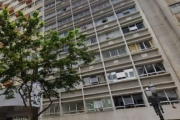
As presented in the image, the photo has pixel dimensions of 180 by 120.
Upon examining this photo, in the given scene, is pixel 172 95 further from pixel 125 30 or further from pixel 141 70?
pixel 125 30

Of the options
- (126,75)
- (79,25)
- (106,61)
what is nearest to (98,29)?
(79,25)

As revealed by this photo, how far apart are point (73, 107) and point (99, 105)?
321 centimetres

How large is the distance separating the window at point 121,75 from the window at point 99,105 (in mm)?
2385

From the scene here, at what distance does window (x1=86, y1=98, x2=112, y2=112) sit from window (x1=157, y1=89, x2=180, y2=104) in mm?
5075

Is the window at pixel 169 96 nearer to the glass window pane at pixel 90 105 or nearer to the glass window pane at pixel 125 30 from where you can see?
the glass window pane at pixel 90 105

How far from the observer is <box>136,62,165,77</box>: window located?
1448 centimetres

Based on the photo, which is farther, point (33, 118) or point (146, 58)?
point (146, 58)

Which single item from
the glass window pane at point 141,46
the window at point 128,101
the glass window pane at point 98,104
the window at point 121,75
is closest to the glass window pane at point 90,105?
the glass window pane at point 98,104

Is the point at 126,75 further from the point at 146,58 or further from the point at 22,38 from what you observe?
the point at 22,38

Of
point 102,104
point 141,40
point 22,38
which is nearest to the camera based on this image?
point 22,38

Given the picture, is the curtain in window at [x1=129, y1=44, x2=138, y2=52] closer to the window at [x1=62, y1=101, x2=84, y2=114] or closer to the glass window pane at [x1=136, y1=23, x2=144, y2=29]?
the glass window pane at [x1=136, y1=23, x2=144, y2=29]

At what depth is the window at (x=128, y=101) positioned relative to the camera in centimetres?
1403

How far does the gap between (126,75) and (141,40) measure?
4.43 m

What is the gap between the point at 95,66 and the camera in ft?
57.7
